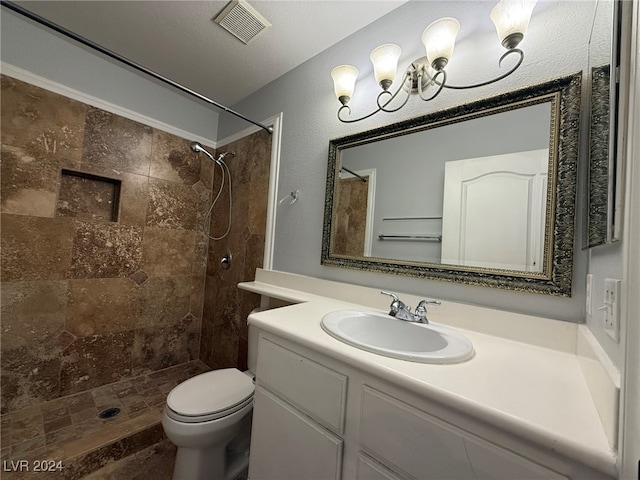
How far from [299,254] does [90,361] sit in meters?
1.72

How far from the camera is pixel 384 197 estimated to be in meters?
1.25

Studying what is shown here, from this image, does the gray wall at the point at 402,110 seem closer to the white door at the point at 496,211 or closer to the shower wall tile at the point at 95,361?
the white door at the point at 496,211

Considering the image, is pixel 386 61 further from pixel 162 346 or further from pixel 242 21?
pixel 162 346

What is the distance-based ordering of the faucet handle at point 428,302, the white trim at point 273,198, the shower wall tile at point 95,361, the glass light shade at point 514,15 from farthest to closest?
the white trim at point 273,198 < the shower wall tile at point 95,361 < the faucet handle at point 428,302 < the glass light shade at point 514,15

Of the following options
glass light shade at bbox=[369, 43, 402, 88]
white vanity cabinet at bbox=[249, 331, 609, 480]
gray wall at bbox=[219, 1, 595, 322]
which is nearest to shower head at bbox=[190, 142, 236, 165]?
gray wall at bbox=[219, 1, 595, 322]

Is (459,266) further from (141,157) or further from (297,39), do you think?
(141,157)

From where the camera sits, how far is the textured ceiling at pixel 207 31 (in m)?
1.33

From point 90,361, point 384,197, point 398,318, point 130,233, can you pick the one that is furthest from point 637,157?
point 90,361

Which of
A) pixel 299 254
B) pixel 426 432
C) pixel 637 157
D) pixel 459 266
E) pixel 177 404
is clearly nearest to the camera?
pixel 637 157

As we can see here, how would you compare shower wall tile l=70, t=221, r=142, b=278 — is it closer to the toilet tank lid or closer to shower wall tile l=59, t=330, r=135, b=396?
shower wall tile l=59, t=330, r=135, b=396

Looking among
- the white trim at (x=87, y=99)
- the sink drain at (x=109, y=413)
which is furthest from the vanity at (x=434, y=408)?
the white trim at (x=87, y=99)

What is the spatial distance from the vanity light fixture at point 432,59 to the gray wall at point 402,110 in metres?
0.06

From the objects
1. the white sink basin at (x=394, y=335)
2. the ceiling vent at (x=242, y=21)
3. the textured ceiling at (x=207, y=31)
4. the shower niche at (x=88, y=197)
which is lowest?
the white sink basin at (x=394, y=335)

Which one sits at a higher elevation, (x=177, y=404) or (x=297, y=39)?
(x=297, y=39)
